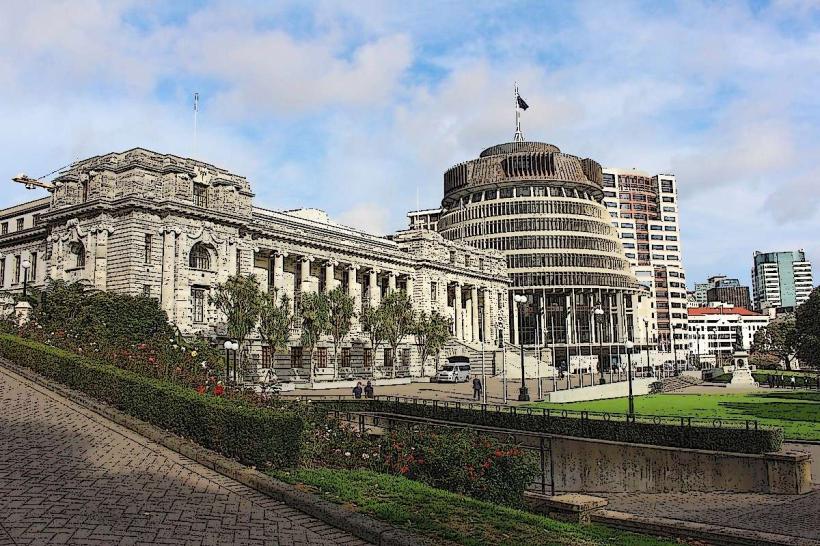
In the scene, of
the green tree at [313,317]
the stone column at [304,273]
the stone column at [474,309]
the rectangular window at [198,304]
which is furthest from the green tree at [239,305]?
the stone column at [474,309]

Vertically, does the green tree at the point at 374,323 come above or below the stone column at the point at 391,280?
below

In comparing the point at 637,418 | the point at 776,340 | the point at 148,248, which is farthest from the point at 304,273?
the point at 776,340

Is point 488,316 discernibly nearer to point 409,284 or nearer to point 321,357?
point 409,284

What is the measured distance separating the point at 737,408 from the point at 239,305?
38166mm

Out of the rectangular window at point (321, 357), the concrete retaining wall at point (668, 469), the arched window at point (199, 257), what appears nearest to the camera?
the concrete retaining wall at point (668, 469)

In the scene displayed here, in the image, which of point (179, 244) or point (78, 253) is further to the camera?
point (78, 253)

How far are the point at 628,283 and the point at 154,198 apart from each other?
95438mm

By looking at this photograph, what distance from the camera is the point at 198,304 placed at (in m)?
62.5

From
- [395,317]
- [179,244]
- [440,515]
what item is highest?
[179,244]

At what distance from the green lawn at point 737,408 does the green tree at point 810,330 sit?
2164 cm

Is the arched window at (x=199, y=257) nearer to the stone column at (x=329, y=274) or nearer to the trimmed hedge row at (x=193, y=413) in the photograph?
the stone column at (x=329, y=274)

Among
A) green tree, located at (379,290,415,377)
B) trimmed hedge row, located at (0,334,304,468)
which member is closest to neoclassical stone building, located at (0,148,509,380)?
green tree, located at (379,290,415,377)

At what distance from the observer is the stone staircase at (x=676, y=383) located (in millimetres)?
72769

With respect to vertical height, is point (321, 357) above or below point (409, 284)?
below
